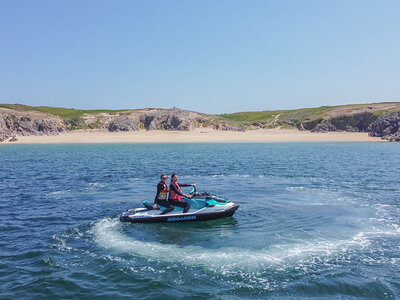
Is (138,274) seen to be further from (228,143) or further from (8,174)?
(228,143)

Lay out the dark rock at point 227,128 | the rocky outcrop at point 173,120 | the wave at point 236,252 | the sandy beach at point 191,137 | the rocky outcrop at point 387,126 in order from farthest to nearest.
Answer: the dark rock at point 227,128 → the rocky outcrop at point 173,120 → the rocky outcrop at point 387,126 → the sandy beach at point 191,137 → the wave at point 236,252

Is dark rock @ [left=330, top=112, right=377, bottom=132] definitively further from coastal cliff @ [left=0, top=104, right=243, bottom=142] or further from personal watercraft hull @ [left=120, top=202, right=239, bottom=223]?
personal watercraft hull @ [left=120, top=202, right=239, bottom=223]

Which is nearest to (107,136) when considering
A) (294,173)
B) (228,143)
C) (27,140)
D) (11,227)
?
(27,140)

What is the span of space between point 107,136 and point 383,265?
62619mm

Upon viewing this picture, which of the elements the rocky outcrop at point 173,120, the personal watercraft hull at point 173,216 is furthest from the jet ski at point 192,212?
the rocky outcrop at point 173,120

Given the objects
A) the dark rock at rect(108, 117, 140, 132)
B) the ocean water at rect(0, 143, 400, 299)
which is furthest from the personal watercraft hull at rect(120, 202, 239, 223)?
the dark rock at rect(108, 117, 140, 132)

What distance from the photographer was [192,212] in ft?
48.3

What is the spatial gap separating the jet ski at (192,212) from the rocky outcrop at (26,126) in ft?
206

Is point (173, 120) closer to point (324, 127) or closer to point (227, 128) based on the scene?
point (227, 128)

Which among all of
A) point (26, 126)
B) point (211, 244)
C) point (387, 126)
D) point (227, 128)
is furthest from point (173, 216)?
point (26, 126)

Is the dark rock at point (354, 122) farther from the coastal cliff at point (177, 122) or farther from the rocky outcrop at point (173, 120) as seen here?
the rocky outcrop at point (173, 120)

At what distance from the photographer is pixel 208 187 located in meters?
22.4

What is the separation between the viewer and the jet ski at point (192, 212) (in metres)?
14.6

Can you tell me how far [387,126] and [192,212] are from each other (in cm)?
6246
